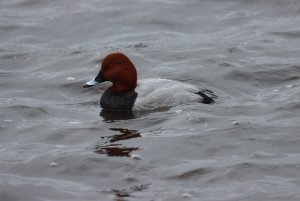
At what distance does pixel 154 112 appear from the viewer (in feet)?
35.8

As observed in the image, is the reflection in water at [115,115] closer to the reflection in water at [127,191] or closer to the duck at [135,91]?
the duck at [135,91]

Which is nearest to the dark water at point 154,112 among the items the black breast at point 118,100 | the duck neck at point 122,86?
the black breast at point 118,100

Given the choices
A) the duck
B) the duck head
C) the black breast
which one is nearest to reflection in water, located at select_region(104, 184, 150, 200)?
the duck

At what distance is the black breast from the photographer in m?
11.3

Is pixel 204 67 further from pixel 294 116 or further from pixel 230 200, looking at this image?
pixel 230 200

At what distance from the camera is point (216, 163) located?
8406 mm

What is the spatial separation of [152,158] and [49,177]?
1.04 meters

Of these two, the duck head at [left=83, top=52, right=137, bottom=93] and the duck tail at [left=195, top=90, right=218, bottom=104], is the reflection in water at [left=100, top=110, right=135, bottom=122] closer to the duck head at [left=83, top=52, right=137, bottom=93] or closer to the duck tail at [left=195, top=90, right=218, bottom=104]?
the duck head at [left=83, top=52, right=137, bottom=93]

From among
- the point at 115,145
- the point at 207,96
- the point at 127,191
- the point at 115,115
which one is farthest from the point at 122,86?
the point at 127,191

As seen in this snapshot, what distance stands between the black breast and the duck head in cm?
11

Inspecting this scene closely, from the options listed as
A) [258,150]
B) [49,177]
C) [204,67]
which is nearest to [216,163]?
[258,150]

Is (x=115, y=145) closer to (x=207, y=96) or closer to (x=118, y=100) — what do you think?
(x=118, y=100)

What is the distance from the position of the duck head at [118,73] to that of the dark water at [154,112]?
1.36 ft

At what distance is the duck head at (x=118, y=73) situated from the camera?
1141 centimetres
